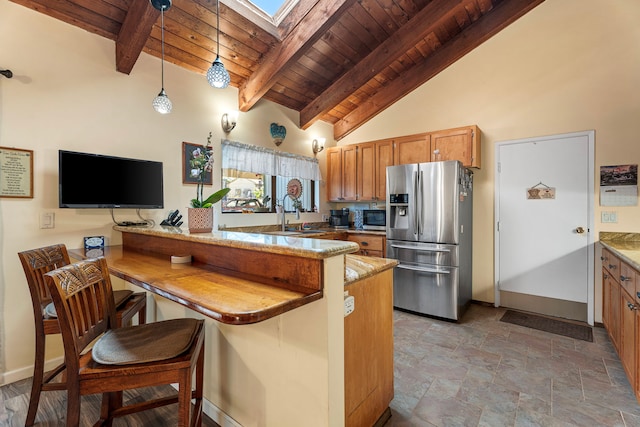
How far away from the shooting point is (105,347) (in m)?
1.19

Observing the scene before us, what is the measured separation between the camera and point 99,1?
229 centimetres

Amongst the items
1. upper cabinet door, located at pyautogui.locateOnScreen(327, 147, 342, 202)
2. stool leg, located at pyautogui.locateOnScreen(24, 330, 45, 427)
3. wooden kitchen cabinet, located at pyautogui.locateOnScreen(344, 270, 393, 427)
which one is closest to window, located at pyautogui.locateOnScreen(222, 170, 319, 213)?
upper cabinet door, located at pyautogui.locateOnScreen(327, 147, 342, 202)

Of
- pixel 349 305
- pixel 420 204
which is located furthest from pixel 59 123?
pixel 420 204

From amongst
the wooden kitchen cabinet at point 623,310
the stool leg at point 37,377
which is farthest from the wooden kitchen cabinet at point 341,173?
the stool leg at point 37,377

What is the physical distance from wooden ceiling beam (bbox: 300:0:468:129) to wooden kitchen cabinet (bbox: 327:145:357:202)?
27.1 inches

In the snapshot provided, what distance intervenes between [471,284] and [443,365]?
1790 millimetres

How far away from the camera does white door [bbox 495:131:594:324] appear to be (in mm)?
3141

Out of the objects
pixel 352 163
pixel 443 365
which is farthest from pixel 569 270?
pixel 352 163

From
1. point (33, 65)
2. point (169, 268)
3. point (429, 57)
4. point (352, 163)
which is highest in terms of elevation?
point (429, 57)

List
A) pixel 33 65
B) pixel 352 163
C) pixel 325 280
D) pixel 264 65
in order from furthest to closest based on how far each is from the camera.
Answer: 1. pixel 352 163
2. pixel 264 65
3. pixel 33 65
4. pixel 325 280

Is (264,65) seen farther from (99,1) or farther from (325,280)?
(325,280)

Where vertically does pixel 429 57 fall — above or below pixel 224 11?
above

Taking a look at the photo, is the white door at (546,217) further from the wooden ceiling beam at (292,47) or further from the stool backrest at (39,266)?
the stool backrest at (39,266)

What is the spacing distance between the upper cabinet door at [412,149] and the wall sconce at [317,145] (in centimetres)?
122
